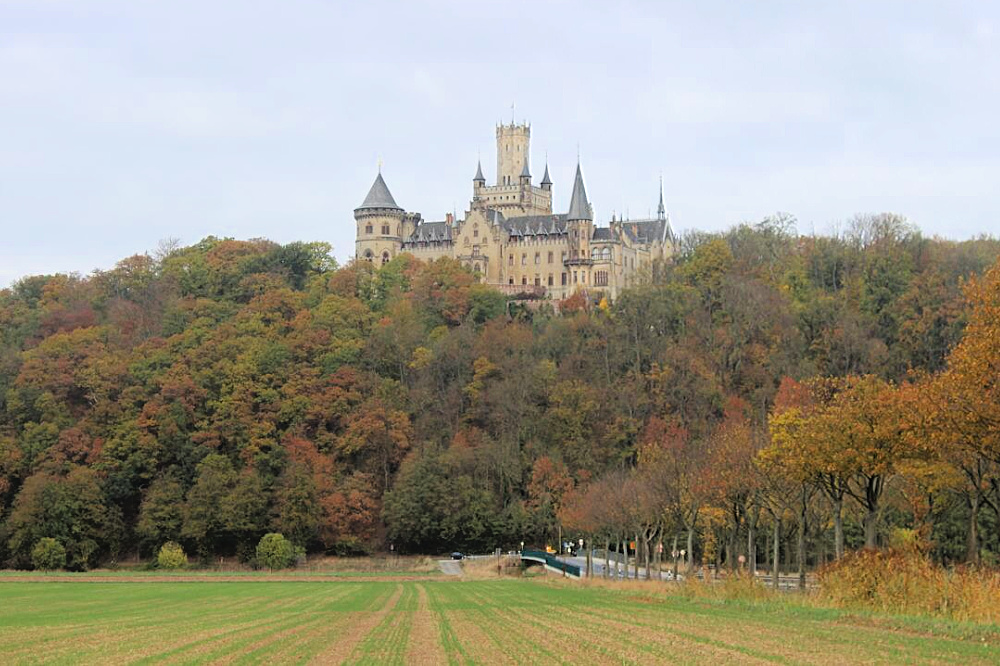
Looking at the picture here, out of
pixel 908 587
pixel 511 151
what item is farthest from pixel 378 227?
pixel 908 587

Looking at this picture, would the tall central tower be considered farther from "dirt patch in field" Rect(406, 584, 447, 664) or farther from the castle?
"dirt patch in field" Rect(406, 584, 447, 664)

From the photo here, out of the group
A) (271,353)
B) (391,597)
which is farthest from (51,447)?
(391,597)

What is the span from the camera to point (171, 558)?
8788 cm

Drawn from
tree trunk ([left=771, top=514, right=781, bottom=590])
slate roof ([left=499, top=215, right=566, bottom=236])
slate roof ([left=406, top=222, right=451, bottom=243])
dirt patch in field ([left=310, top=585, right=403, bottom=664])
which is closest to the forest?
tree trunk ([left=771, top=514, right=781, bottom=590])

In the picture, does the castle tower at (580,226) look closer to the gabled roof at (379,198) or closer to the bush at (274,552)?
the gabled roof at (379,198)

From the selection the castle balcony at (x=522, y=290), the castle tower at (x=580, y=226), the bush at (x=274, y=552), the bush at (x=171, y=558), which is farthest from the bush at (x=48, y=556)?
the castle tower at (x=580, y=226)

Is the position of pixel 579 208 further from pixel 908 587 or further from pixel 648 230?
pixel 908 587

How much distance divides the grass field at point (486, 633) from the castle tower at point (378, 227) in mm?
111580

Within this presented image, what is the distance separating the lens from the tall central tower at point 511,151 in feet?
558

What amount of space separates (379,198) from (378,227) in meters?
3.86

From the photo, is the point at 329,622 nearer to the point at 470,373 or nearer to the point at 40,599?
the point at 40,599

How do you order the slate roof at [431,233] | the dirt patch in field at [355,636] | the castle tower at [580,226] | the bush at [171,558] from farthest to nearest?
the slate roof at [431,233]
the castle tower at [580,226]
the bush at [171,558]
the dirt patch in field at [355,636]

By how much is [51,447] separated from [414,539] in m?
28.2

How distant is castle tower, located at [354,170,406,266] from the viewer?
15596cm
